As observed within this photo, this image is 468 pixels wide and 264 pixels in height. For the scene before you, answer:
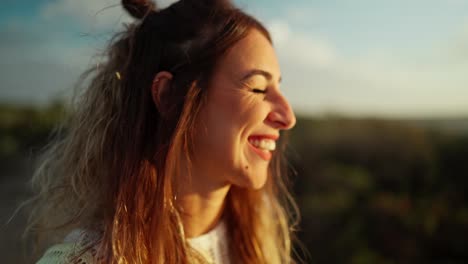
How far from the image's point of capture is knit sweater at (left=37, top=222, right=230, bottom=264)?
5.54ft

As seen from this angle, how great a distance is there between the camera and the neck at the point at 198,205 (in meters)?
1.98

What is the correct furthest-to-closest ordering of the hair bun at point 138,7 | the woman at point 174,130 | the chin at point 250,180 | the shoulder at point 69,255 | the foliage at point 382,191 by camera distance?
the foliage at point 382,191, the hair bun at point 138,7, the chin at point 250,180, the woman at point 174,130, the shoulder at point 69,255

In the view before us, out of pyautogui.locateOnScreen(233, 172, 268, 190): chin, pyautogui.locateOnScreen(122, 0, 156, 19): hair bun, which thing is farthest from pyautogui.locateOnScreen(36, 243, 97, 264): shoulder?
pyautogui.locateOnScreen(122, 0, 156, 19): hair bun

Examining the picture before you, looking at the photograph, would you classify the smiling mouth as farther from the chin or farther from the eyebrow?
the eyebrow

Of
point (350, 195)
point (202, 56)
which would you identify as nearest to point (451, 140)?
point (350, 195)

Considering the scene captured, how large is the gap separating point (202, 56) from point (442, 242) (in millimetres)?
3347

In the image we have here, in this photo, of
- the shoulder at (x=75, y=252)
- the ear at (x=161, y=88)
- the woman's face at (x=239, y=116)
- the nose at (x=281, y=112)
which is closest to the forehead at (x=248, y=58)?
the woman's face at (x=239, y=116)

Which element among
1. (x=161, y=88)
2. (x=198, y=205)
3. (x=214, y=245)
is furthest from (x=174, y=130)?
(x=214, y=245)

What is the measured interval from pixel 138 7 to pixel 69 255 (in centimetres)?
120

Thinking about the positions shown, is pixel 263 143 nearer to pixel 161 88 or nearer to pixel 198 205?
pixel 198 205

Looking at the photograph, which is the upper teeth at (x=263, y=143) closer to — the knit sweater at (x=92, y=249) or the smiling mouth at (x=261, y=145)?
the smiling mouth at (x=261, y=145)

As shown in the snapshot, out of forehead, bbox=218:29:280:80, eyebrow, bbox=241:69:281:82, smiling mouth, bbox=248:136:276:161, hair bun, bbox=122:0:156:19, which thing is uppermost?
hair bun, bbox=122:0:156:19

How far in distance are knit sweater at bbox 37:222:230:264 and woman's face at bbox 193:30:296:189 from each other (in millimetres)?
301

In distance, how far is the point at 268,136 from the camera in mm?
2025
